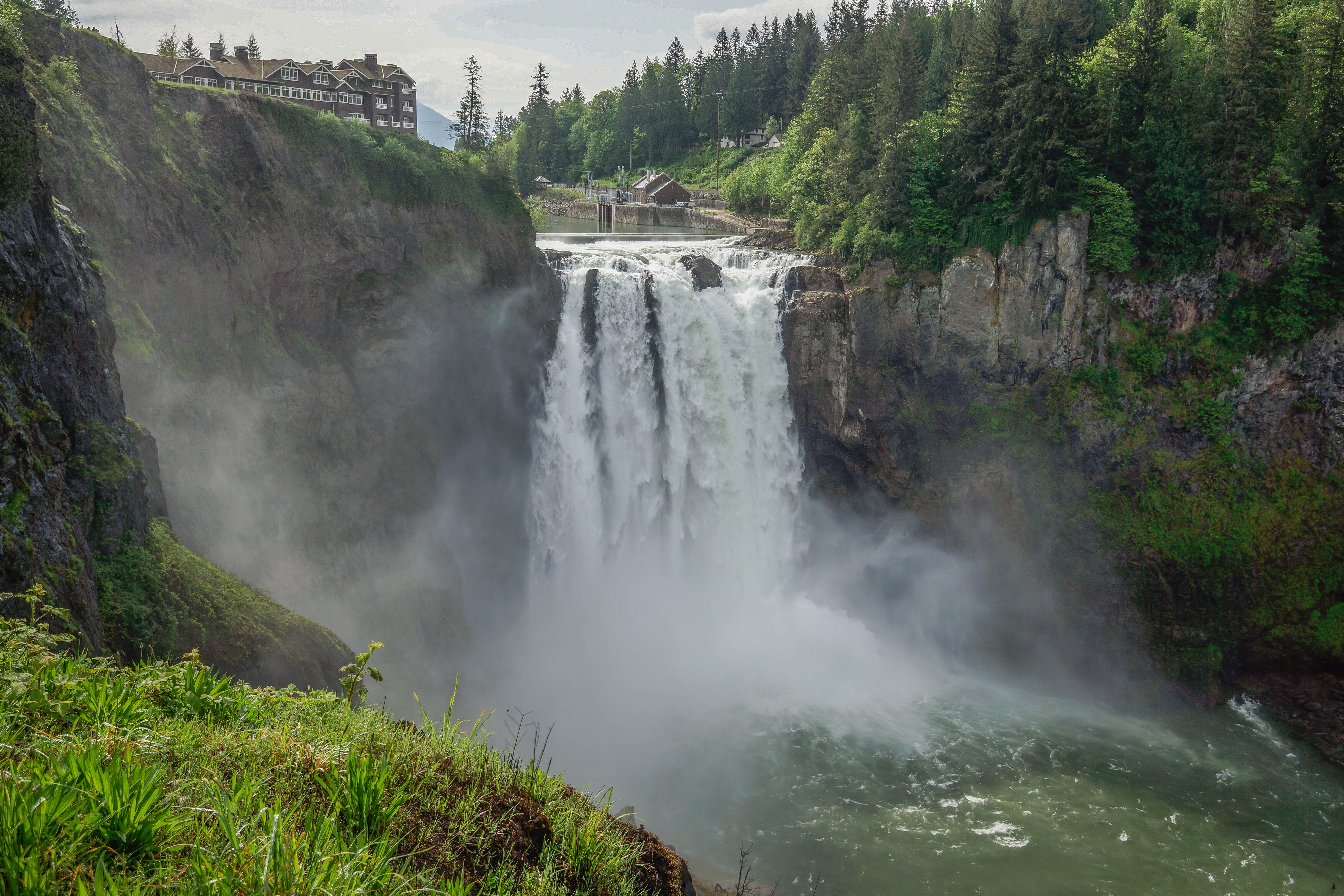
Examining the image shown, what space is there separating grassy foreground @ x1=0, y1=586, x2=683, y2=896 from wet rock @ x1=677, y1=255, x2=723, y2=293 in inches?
964

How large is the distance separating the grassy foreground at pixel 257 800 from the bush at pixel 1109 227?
28915 mm

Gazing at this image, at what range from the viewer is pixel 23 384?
11016 mm

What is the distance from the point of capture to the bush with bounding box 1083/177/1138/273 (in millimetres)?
29016

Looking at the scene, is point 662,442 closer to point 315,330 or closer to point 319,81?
point 315,330

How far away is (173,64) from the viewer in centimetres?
3172

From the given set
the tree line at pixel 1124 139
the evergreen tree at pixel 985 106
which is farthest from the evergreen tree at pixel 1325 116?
the evergreen tree at pixel 985 106

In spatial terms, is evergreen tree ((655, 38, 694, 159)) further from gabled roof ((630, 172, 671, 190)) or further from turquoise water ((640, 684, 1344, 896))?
turquoise water ((640, 684, 1344, 896))

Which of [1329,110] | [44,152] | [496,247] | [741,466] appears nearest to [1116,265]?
[1329,110]

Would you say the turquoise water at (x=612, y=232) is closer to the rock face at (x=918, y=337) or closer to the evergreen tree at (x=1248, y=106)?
the rock face at (x=918, y=337)

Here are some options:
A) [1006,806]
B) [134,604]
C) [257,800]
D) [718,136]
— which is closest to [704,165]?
[718,136]

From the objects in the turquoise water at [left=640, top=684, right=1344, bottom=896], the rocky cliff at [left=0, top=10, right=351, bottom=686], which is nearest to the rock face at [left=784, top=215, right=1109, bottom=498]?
the turquoise water at [left=640, top=684, right=1344, bottom=896]

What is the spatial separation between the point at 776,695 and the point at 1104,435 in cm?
1583

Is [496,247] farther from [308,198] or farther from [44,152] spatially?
[44,152]

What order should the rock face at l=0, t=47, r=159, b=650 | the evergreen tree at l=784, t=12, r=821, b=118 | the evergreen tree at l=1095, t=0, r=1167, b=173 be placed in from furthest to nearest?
the evergreen tree at l=784, t=12, r=821, b=118, the evergreen tree at l=1095, t=0, r=1167, b=173, the rock face at l=0, t=47, r=159, b=650
